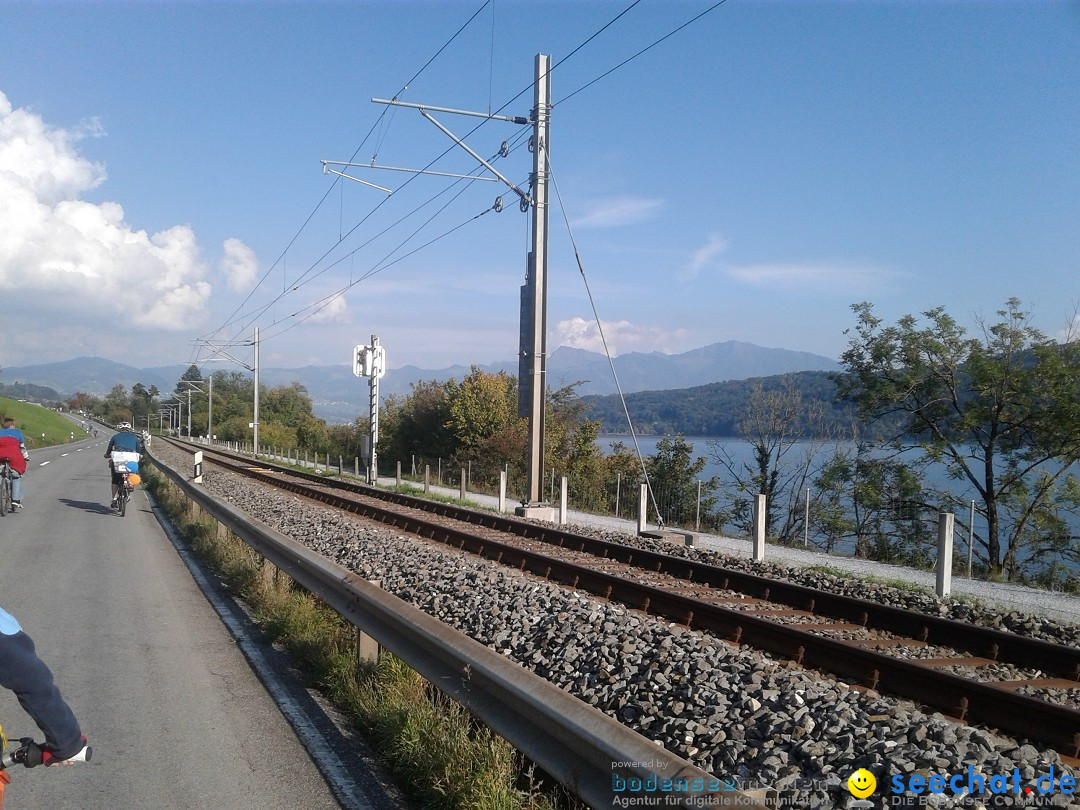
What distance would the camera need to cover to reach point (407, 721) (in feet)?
17.9

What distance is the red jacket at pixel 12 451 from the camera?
58.5 ft

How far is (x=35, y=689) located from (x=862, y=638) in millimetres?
7883

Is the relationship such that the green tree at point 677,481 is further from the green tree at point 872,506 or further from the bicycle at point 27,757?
the bicycle at point 27,757

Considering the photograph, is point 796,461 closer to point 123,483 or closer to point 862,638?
point 123,483

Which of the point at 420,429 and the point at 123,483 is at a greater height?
the point at 420,429

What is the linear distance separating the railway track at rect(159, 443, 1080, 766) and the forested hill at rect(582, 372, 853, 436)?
11.0 meters

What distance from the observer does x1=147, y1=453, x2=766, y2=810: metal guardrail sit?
3328mm

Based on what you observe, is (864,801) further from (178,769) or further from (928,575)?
(928,575)

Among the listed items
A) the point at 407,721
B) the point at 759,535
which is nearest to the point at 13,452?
the point at 759,535

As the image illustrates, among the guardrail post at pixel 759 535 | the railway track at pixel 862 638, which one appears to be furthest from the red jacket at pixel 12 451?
the guardrail post at pixel 759 535

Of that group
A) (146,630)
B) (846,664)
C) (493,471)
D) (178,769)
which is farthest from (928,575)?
(493,471)

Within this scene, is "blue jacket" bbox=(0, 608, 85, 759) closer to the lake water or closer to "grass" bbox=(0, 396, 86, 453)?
the lake water

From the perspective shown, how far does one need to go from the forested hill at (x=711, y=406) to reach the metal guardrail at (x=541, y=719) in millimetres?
17688

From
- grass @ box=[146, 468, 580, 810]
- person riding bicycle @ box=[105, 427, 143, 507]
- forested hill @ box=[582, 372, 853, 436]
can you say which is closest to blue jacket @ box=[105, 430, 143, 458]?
person riding bicycle @ box=[105, 427, 143, 507]
